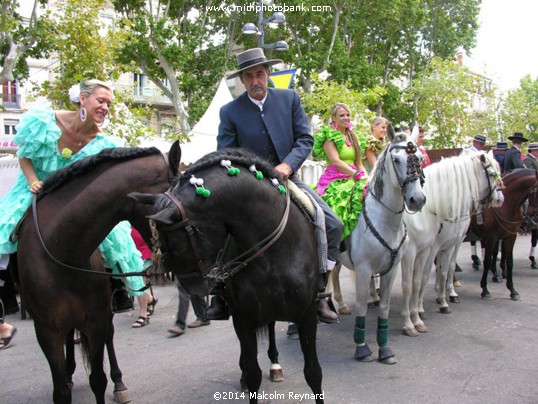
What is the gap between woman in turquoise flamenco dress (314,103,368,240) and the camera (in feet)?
17.2

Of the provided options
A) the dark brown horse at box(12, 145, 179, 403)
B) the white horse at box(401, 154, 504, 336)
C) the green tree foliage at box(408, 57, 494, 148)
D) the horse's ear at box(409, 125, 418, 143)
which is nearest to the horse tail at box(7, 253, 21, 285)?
the dark brown horse at box(12, 145, 179, 403)

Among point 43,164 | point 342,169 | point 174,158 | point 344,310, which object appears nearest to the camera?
point 174,158

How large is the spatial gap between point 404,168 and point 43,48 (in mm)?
15071

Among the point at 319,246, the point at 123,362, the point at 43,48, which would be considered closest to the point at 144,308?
the point at 123,362

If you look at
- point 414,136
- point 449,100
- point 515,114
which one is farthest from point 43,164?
point 515,114

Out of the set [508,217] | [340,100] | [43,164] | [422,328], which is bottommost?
[422,328]

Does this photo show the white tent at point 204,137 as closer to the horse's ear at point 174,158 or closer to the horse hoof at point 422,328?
the horse hoof at point 422,328

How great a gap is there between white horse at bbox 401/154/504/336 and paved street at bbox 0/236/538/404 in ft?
1.43

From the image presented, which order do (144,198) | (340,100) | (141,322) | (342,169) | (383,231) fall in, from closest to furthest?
1. (144,198)
2. (383,231)
3. (342,169)
4. (141,322)
5. (340,100)

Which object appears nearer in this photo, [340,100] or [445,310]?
[445,310]

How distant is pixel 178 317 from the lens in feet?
21.0

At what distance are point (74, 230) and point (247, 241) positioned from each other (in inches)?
44.3

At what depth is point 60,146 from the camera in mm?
3783

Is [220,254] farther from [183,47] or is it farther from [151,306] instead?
[183,47]
